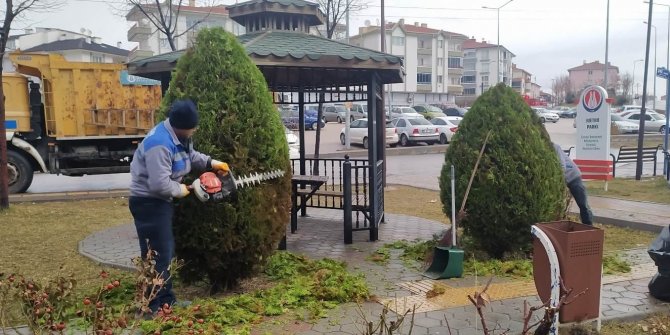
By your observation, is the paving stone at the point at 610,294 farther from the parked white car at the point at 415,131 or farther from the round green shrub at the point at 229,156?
the parked white car at the point at 415,131

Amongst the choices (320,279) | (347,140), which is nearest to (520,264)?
(320,279)

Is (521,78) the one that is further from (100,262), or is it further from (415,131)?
(100,262)

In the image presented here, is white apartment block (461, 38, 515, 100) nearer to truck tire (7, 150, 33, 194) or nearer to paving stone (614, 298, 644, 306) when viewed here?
truck tire (7, 150, 33, 194)

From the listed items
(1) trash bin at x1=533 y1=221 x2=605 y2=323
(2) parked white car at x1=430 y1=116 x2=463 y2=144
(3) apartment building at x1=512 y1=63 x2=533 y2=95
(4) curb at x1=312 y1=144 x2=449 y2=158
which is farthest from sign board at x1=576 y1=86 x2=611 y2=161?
(3) apartment building at x1=512 y1=63 x2=533 y2=95

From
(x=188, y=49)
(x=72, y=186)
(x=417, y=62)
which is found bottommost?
(x=72, y=186)

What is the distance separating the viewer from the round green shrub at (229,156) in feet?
14.6

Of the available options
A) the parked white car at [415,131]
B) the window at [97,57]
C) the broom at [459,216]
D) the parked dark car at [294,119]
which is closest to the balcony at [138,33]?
the window at [97,57]

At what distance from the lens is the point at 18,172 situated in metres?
12.5

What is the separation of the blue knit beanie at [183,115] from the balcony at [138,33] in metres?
48.5

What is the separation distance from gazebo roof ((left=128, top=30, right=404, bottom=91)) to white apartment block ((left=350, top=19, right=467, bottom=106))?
65050 millimetres

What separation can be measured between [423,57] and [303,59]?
75.7 meters

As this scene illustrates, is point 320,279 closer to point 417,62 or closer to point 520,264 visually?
point 520,264

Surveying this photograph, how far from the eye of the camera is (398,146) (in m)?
27.8

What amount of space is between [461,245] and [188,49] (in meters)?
3.80
